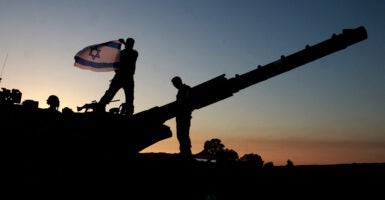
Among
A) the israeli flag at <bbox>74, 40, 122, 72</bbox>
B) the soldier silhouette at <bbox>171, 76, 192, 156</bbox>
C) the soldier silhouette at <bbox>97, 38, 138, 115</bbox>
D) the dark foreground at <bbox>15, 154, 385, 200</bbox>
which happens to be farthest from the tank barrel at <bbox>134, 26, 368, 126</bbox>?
the israeli flag at <bbox>74, 40, 122, 72</bbox>

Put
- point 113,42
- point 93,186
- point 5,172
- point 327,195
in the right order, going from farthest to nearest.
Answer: point 113,42 → point 327,195 → point 93,186 → point 5,172

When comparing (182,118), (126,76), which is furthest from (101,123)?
(126,76)

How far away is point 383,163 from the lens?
7652 mm

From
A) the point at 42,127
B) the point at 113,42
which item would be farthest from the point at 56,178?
the point at 113,42

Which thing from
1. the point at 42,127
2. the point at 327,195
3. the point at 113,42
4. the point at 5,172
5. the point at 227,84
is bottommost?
the point at 327,195

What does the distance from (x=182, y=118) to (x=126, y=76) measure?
7.07 ft

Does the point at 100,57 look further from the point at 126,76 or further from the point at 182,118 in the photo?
the point at 182,118

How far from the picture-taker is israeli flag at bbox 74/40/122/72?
1022 cm

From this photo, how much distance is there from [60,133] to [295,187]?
539 cm

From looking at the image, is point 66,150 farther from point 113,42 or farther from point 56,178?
point 113,42

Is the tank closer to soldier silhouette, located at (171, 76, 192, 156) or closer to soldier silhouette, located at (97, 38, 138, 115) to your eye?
soldier silhouette, located at (171, 76, 192, 156)

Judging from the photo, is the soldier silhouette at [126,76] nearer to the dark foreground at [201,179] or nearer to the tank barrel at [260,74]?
the tank barrel at [260,74]

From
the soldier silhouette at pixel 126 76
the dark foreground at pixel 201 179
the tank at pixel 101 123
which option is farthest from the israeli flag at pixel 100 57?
the dark foreground at pixel 201 179

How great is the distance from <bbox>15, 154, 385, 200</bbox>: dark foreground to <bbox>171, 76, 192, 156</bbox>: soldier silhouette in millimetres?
361
